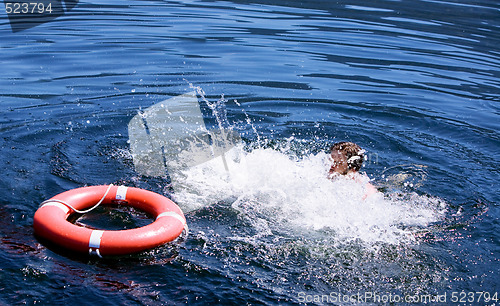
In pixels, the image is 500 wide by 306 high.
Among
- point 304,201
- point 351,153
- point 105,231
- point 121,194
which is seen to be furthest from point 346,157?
point 105,231

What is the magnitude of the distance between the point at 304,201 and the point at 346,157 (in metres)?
0.78

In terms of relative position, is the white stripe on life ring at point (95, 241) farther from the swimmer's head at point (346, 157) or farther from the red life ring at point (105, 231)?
the swimmer's head at point (346, 157)

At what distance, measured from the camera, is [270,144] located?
7.52 meters

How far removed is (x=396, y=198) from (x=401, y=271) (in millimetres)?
1645

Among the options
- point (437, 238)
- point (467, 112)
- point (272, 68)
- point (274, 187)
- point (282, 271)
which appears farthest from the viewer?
point (272, 68)

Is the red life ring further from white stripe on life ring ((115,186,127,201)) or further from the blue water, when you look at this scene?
the blue water

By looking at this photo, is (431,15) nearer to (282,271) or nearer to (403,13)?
(403,13)

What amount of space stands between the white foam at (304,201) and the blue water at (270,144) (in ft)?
0.09

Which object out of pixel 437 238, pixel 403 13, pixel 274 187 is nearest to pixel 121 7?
pixel 403 13

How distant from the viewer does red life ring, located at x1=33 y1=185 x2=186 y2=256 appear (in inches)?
182

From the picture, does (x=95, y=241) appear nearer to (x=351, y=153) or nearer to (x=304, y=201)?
(x=304, y=201)

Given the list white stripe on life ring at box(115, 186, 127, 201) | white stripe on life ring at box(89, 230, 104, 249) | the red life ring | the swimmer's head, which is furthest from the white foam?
white stripe on life ring at box(89, 230, 104, 249)

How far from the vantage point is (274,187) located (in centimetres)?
617

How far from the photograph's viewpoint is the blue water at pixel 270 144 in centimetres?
449
